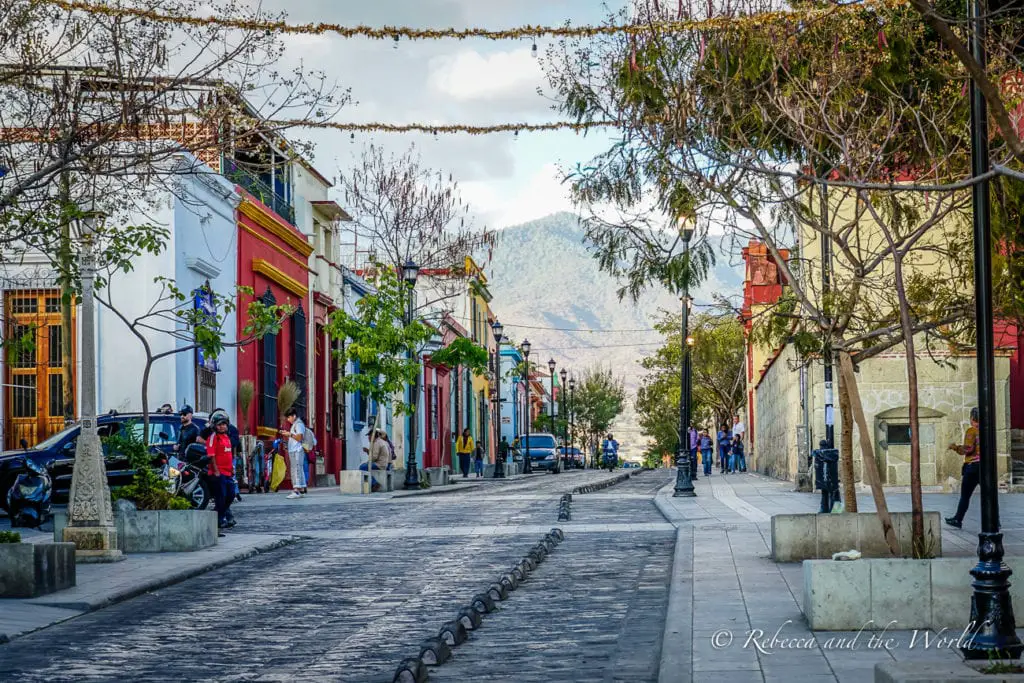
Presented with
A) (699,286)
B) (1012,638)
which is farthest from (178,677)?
(699,286)

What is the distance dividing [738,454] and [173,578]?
1725 inches

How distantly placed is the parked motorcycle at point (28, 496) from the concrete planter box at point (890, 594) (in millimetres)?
13033

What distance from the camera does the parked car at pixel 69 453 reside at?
822 inches

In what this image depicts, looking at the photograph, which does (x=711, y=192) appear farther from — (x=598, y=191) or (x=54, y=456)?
(x=54, y=456)

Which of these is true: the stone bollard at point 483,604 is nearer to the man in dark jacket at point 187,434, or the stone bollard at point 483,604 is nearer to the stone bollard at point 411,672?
the stone bollard at point 411,672

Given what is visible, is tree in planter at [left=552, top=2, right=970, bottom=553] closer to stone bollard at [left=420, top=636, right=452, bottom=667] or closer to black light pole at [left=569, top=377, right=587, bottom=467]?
stone bollard at [left=420, top=636, right=452, bottom=667]

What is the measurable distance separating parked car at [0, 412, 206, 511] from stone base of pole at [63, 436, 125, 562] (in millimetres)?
6116

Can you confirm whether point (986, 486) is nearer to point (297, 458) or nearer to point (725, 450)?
point (297, 458)

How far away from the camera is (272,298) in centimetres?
3578

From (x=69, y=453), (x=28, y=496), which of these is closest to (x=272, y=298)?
(x=69, y=453)

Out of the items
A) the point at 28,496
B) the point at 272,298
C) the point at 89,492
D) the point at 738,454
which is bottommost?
the point at 738,454

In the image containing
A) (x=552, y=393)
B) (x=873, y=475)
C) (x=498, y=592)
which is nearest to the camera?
(x=873, y=475)

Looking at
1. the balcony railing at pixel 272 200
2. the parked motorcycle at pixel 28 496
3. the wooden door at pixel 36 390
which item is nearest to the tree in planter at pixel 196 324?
the wooden door at pixel 36 390

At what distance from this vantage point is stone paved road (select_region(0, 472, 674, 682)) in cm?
862
